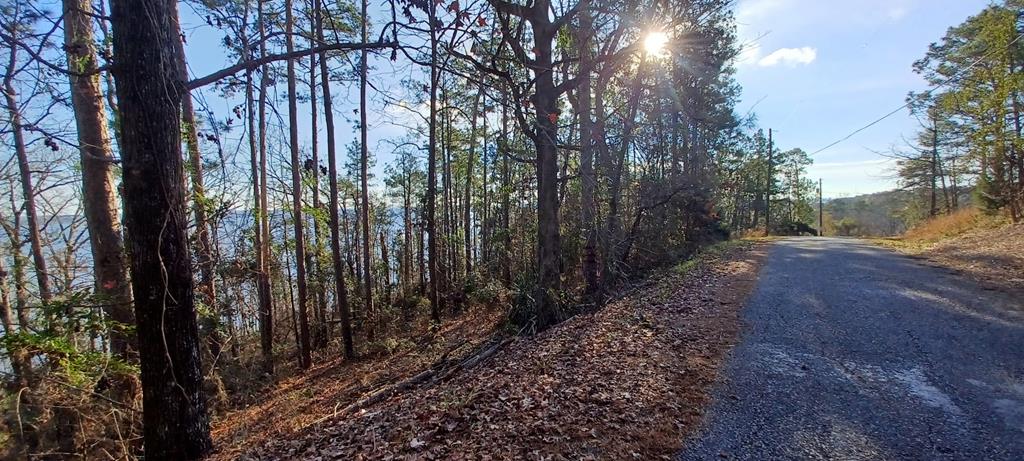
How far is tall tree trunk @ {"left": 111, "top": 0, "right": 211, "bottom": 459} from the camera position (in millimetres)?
2840

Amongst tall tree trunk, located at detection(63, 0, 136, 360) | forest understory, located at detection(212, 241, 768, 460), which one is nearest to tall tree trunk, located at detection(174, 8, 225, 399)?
tall tree trunk, located at detection(63, 0, 136, 360)

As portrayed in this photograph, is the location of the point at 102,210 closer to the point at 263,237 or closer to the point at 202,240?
the point at 202,240

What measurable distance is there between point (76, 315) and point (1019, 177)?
22.4 meters

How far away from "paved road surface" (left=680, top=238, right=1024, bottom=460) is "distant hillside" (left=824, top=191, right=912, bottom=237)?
114 ft

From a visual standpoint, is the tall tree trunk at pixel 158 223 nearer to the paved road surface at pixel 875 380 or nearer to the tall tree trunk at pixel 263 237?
the paved road surface at pixel 875 380

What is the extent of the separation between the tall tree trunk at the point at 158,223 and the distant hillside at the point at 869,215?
41.4 metres

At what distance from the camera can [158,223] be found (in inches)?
116

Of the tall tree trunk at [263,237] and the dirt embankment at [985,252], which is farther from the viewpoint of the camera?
the tall tree trunk at [263,237]

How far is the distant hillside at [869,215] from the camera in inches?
1518

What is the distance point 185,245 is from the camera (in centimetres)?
314

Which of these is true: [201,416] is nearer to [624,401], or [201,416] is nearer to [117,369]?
[117,369]

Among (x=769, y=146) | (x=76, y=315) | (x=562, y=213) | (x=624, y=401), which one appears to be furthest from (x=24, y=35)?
(x=769, y=146)

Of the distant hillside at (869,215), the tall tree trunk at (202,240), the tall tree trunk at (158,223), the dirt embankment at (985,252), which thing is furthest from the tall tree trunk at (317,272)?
the distant hillside at (869,215)

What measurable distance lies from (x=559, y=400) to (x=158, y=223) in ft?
10.4
